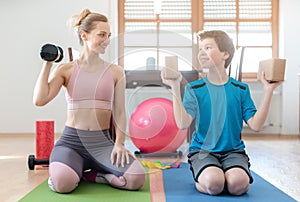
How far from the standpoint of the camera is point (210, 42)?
175 centimetres

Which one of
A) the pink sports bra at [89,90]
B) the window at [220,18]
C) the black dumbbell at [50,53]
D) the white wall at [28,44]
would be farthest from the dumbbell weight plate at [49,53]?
the window at [220,18]

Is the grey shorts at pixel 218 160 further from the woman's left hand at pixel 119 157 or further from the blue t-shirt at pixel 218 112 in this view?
the woman's left hand at pixel 119 157

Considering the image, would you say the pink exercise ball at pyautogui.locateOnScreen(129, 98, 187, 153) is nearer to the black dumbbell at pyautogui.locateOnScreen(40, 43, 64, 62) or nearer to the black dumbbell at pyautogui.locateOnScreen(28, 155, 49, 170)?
the black dumbbell at pyautogui.locateOnScreen(28, 155, 49, 170)

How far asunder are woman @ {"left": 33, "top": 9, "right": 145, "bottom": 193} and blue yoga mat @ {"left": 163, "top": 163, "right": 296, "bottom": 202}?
17 cm

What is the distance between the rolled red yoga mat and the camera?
2443mm

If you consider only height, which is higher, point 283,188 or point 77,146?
point 77,146

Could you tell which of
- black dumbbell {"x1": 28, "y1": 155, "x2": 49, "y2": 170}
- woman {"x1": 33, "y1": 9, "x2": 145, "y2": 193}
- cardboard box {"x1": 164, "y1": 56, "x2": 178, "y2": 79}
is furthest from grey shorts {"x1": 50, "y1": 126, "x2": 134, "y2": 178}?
black dumbbell {"x1": 28, "y1": 155, "x2": 49, "y2": 170}

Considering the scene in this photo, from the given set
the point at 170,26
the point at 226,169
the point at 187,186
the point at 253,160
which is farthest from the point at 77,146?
the point at 170,26

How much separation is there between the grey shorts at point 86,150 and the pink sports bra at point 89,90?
12 cm

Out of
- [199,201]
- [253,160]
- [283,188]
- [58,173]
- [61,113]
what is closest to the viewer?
[199,201]

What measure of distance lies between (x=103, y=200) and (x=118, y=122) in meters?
0.45

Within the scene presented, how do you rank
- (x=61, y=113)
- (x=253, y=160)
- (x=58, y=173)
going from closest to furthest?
(x=58, y=173) < (x=253, y=160) < (x=61, y=113)

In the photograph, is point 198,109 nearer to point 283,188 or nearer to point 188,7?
point 283,188

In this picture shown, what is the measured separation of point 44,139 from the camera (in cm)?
248
